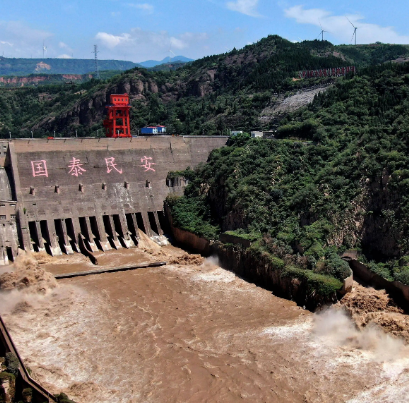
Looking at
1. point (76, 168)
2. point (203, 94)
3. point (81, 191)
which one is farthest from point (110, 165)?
point (203, 94)

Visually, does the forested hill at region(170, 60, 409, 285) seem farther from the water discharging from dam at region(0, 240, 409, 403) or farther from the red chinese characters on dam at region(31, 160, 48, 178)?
the red chinese characters on dam at region(31, 160, 48, 178)

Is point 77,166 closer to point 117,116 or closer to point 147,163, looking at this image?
point 147,163

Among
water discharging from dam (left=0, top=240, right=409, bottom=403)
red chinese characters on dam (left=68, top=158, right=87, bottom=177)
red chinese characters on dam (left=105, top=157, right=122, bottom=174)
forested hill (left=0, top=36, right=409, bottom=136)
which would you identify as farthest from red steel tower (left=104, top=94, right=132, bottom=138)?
water discharging from dam (left=0, top=240, right=409, bottom=403)

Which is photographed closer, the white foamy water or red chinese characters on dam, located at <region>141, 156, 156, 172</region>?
the white foamy water

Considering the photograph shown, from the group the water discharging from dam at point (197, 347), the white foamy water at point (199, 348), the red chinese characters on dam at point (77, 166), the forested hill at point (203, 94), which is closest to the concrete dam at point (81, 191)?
the red chinese characters on dam at point (77, 166)

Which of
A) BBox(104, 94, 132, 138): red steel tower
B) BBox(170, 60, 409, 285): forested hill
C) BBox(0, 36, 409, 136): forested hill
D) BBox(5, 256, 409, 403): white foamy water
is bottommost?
BBox(5, 256, 409, 403): white foamy water

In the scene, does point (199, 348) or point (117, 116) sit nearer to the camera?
point (199, 348)
